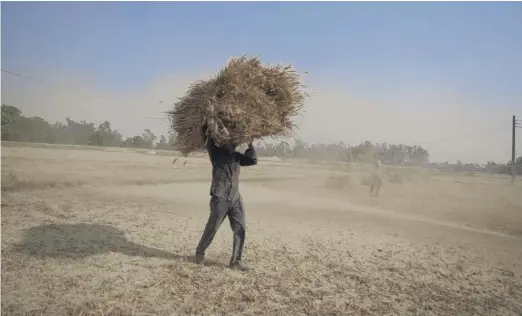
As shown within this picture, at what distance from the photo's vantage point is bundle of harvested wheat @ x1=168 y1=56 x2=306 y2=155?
5.00 m

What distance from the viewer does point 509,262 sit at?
21.2 feet

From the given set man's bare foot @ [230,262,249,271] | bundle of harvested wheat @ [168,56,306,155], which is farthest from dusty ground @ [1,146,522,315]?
bundle of harvested wheat @ [168,56,306,155]

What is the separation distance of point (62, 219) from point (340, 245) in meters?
6.05

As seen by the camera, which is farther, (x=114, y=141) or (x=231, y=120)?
(x=114, y=141)

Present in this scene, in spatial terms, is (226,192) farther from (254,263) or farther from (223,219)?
(254,263)

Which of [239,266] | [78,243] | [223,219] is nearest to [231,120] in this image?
[223,219]

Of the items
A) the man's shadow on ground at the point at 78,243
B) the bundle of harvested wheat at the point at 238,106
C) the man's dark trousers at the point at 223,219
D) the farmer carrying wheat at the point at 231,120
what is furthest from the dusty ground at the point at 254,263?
the bundle of harvested wheat at the point at 238,106

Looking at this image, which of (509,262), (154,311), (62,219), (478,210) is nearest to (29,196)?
(62,219)

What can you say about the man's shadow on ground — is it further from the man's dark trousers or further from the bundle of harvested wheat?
the bundle of harvested wheat

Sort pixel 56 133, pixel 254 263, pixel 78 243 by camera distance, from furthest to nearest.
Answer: pixel 56 133 → pixel 78 243 → pixel 254 263

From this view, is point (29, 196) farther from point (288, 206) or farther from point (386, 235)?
point (386, 235)

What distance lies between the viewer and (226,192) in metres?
5.23

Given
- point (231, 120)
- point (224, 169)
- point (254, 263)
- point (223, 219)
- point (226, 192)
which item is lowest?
point (254, 263)

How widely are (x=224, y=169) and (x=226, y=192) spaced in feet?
1.10
